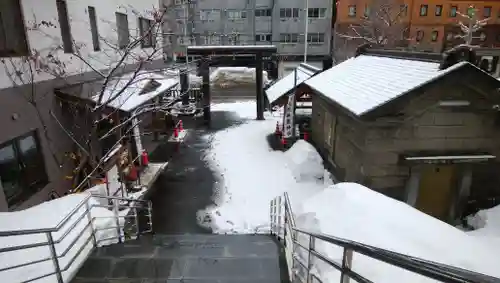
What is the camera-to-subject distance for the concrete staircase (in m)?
5.47

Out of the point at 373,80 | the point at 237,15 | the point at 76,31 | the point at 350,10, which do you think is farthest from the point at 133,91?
the point at 350,10

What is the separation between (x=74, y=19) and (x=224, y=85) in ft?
78.0

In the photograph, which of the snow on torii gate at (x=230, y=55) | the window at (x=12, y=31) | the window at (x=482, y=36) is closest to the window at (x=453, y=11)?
the window at (x=482, y=36)

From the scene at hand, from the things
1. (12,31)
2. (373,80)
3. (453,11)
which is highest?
(453,11)

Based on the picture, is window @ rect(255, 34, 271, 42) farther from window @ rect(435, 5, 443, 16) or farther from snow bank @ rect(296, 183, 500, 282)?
snow bank @ rect(296, 183, 500, 282)

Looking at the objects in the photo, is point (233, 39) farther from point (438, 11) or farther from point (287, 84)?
point (438, 11)

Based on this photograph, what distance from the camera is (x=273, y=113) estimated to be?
27.4 meters

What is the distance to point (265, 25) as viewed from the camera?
40.3 metres

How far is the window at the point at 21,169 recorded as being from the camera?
880 centimetres

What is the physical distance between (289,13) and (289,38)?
3.07 metres

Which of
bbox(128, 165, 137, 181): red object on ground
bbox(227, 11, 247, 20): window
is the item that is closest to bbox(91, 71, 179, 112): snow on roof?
bbox(128, 165, 137, 181): red object on ground

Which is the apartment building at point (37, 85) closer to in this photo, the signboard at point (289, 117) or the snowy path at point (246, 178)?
the snowy path at point (246, 178)

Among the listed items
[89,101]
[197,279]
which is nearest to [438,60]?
[197,279]

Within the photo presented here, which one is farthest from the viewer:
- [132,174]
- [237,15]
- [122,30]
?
[237,15]
